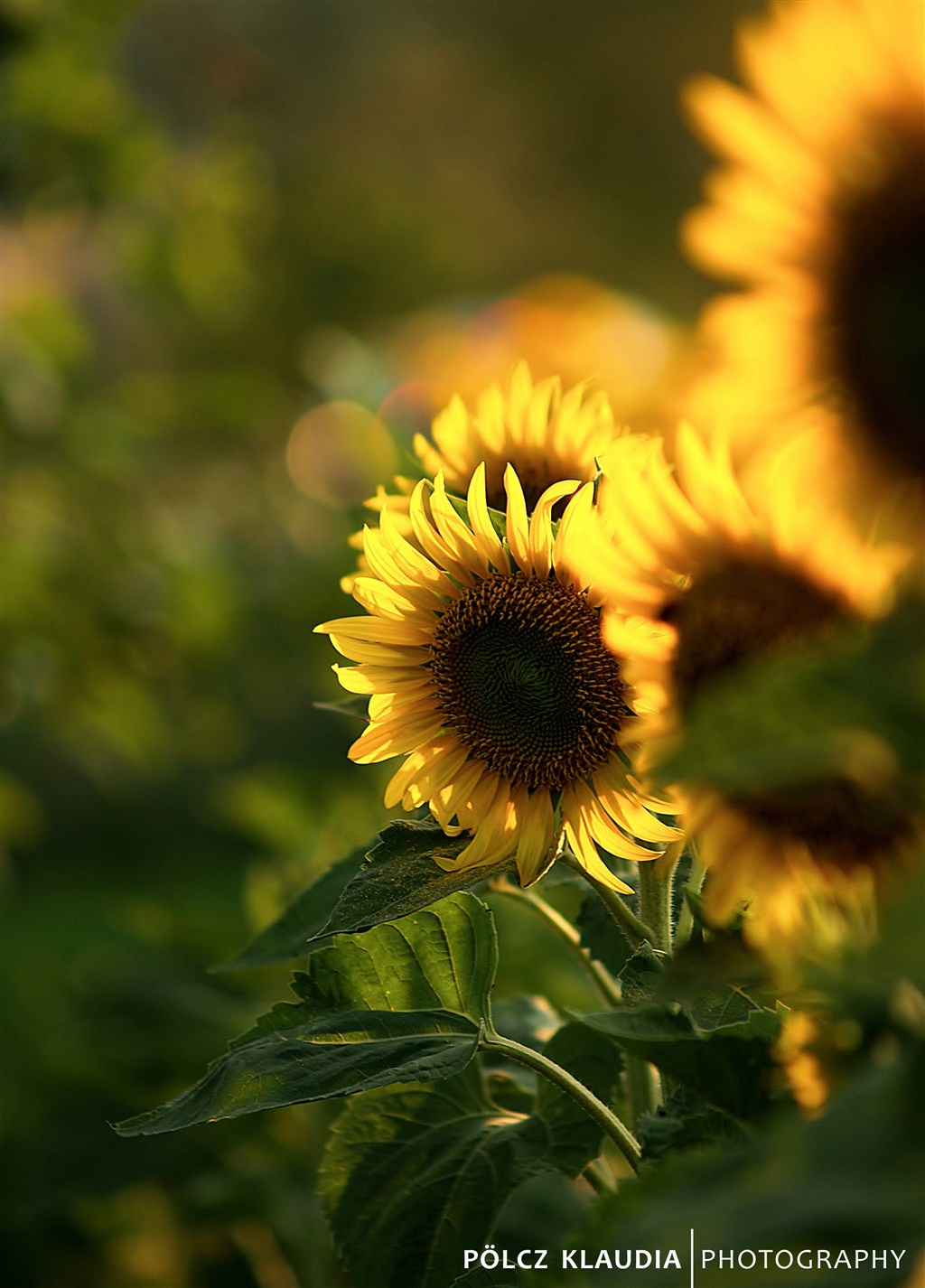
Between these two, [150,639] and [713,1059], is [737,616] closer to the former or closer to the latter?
[713,1059]

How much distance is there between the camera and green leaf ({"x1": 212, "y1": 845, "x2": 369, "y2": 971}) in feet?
Result: 1.49

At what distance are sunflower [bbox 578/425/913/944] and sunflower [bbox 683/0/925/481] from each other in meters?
0.02

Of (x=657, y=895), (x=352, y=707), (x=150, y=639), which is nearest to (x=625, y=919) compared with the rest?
(x=657, y=895)

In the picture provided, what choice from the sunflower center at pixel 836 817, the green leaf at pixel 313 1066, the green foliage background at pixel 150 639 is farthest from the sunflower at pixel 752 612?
the green foliage background at pixel 150 639

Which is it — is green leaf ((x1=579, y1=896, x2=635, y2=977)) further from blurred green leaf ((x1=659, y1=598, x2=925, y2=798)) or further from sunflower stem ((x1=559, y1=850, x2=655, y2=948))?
blurred green leaf ((x1=659, y1=598, x2=925, y2=798))

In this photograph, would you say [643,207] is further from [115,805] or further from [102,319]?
[115,805]

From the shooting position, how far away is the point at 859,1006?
0.79 feet

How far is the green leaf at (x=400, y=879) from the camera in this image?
13.7 inches

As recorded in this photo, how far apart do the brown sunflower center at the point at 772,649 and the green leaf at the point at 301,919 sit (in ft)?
0.61

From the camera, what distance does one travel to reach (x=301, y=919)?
47 centimetres

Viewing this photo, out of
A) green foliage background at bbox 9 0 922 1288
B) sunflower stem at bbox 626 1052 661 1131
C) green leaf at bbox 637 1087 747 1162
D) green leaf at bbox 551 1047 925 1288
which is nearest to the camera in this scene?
green leaf at bbox 551 1047 925 1288

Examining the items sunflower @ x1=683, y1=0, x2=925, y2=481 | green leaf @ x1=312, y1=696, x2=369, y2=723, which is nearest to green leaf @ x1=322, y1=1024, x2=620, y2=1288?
green leaf @ x1=312, y1=696, x2=369, y2=723

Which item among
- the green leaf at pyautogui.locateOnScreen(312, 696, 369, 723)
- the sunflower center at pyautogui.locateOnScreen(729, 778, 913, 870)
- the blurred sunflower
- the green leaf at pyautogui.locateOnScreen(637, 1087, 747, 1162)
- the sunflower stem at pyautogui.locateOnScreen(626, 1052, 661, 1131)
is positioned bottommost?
the sunflower stem at pyautogui.locateOnScreen(626, 1052, 661, 1131)

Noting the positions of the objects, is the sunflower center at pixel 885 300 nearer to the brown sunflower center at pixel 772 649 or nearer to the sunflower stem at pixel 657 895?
the brown sunflower center at pixel 772 649
